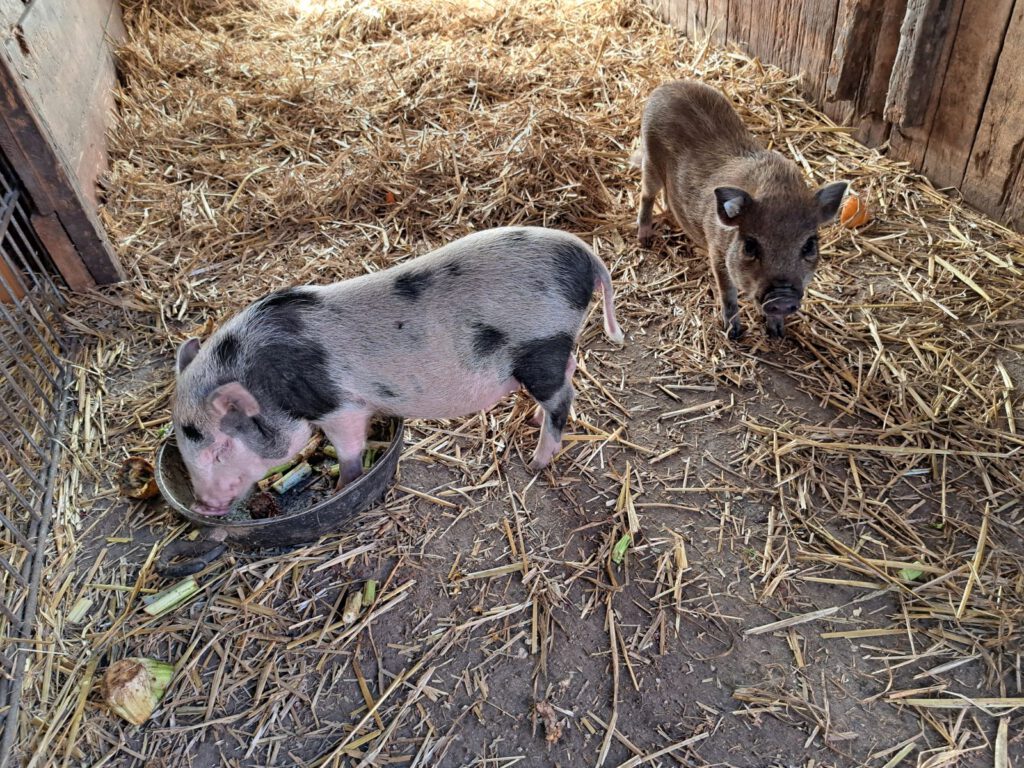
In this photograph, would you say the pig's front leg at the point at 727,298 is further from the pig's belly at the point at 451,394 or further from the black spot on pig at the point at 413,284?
the black spot on pig at the point at 413,284

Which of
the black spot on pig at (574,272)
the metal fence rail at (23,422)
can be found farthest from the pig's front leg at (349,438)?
the metal fence rail at (23,422)

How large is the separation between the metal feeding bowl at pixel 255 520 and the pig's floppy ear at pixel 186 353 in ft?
1.33

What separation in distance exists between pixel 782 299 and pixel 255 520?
2.62 metres

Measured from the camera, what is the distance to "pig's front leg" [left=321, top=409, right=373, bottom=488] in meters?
2.98

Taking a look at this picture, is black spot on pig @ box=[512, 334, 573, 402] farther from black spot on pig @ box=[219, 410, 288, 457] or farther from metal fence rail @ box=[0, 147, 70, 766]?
metal fence rail @ box=[0, 147, 70, 766]

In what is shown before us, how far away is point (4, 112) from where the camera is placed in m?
3.83

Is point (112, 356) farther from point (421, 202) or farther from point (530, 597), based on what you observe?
point (530, 597)

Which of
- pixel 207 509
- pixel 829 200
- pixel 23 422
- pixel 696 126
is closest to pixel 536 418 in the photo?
pixel 207 509

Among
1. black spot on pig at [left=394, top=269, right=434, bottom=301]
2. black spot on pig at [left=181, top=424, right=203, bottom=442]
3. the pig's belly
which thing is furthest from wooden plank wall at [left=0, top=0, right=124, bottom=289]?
the pig's belly

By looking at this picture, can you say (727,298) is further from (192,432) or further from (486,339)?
(192,432)

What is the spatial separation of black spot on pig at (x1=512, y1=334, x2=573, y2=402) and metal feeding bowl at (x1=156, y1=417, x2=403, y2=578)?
2.12 ft

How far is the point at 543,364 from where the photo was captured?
2973mm

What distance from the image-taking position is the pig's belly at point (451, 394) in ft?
9.54

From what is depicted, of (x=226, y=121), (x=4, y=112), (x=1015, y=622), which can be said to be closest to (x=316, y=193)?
(x=226, y=121)
